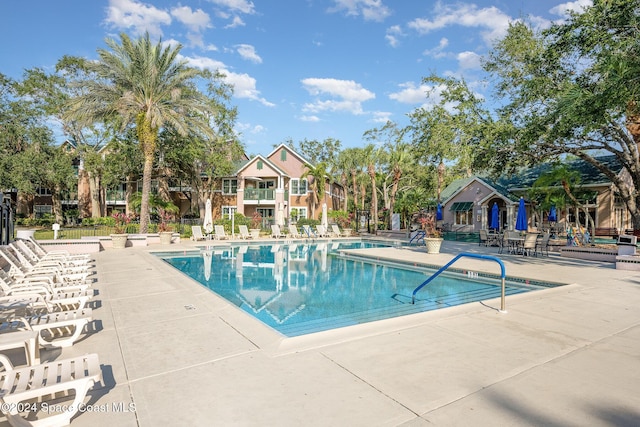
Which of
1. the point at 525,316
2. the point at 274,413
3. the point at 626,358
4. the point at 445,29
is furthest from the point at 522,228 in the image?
the point at 274,413

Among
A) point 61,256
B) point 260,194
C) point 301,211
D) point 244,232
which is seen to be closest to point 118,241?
point 61,256

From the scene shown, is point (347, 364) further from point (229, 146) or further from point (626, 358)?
point (229, 146)

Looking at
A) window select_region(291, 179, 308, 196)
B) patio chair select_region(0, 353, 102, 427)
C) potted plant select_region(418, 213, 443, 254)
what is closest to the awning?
window select_region(291, 179, 308, 196)

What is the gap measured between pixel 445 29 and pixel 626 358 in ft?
71.7

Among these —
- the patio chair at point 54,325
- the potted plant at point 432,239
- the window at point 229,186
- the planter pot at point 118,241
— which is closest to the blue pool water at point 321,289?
the patio chair at point 54,325

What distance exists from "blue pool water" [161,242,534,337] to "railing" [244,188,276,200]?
1862cm

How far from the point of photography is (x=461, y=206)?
34625mm

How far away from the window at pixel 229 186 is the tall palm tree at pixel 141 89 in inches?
553

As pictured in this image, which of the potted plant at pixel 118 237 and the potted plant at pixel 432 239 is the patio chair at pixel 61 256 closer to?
the potted plant at pixel 118 237

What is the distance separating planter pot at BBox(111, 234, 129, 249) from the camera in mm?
16875

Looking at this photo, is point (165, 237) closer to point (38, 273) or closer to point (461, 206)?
point (38, 273)

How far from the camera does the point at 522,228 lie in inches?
727

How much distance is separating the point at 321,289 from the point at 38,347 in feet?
22.0

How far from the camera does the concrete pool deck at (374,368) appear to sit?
291cm
